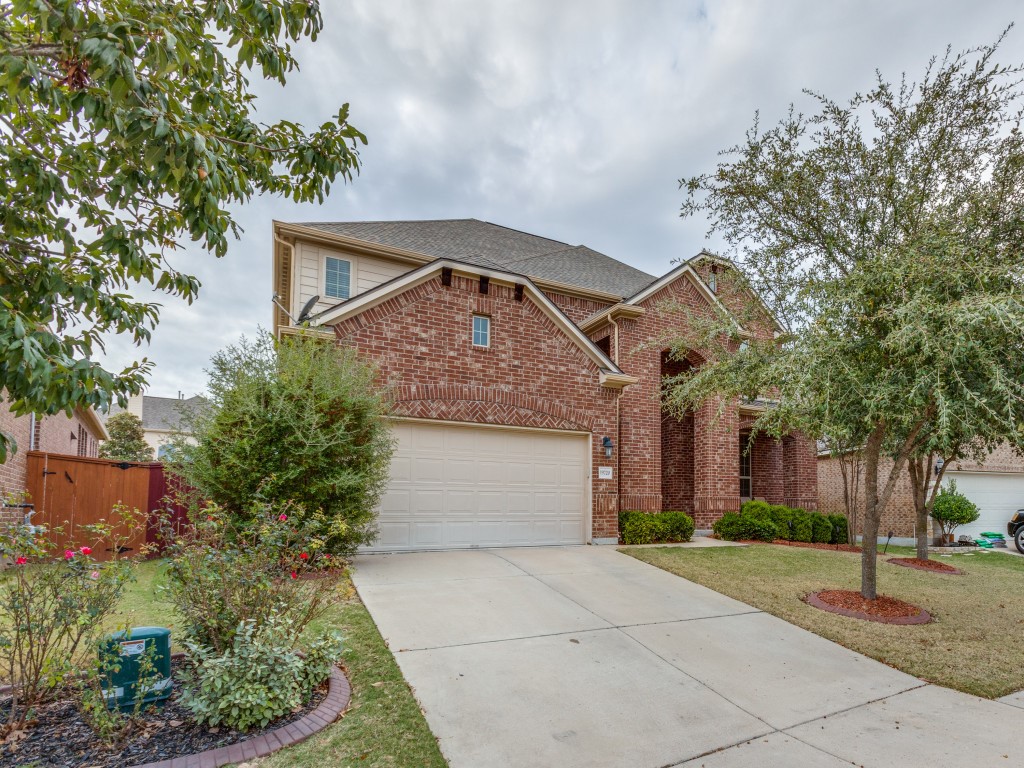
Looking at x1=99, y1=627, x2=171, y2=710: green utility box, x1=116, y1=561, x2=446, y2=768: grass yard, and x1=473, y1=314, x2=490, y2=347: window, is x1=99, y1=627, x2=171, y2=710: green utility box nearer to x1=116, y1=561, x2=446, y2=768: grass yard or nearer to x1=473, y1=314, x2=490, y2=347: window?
x1=116, y1=561, x2=446, y2=768: grass yard

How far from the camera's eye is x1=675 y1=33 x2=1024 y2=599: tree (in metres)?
5.73

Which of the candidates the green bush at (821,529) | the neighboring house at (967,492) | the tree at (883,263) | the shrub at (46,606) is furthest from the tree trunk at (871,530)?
the neighboring house at (967,492)

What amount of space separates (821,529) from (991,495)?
7.77m

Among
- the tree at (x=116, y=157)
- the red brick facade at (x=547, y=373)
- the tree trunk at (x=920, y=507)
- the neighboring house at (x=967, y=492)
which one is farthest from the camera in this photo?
the neighboring house at (x=967, y=492)

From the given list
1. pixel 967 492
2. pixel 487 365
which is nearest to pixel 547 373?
pixel 487 365

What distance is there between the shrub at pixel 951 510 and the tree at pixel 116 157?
60.8 feet

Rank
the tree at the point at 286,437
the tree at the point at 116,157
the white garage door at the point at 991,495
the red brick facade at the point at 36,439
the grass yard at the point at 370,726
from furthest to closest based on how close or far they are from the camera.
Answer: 1. the white garage door at the point at 991,495
2. the red brick facade at the point at 36,439
3. the tree at the point at 286,437
4. the grass yard at the point at 370,726
5. the tree at the point at 116,157

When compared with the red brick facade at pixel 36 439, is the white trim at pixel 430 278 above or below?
above

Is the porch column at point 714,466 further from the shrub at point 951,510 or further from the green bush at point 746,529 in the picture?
the shrub at point 951,510

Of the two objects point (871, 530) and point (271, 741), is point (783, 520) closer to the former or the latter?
point (871, 530)

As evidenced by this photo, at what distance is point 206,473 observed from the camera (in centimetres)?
704

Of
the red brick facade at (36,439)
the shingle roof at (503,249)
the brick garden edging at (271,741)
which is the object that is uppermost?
the shingle roof at (503,249)

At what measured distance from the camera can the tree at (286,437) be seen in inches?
280

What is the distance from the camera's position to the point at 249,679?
355 cm
